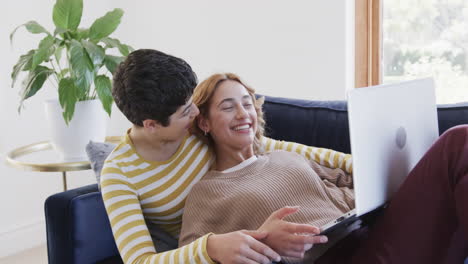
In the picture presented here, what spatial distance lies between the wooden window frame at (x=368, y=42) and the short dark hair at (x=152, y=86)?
1.26m

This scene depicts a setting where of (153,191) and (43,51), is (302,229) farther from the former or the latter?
(43,51)

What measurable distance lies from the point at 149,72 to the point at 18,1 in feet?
5.71

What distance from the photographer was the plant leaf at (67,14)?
6.67ft

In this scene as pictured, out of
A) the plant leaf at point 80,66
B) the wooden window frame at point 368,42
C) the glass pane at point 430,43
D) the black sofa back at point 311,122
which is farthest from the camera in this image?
the wooden window frame at point 368,42

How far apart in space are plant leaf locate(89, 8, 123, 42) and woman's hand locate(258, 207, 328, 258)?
1.24 m

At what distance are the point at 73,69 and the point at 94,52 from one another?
99 millimetres

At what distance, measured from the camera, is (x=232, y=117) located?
1.46 meters

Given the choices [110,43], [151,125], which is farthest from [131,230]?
[110,43]

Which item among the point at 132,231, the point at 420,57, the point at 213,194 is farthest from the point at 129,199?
the point at 420,57

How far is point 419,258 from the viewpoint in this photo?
1208 millimetres

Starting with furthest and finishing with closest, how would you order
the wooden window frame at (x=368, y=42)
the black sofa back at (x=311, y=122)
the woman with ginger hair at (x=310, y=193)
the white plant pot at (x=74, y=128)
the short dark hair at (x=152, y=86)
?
the wooden window frame at (x=368, y=42) → the white plant pot at (x=74, y=128) → the black sofa back at (x=311, y=122) → the short dark hair at (x=152, y=86) → the woman with ginger hair at (x=310, y=193)

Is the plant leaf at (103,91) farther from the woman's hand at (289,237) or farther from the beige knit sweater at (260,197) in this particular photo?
the woman's hand at (289,237)

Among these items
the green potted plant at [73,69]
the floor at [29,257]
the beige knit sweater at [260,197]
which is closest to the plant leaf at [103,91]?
the green potted plant at [73,69]

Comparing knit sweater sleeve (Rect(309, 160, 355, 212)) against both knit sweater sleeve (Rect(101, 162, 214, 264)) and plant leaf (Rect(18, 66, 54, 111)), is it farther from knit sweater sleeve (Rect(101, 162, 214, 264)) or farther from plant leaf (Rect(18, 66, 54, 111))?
plant leaf (Rect(18, 66, 54, 111))
